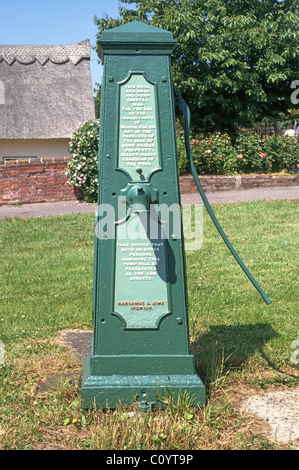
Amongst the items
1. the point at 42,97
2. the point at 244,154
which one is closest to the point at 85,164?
the point at 244,154

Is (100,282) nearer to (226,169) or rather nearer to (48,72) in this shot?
(226,169)

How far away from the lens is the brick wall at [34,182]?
13125 millimetres

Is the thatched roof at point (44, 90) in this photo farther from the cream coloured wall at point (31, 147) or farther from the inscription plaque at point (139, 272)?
the inscription plaque at point (139, 272)

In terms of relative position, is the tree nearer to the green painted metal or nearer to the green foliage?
the green foliage

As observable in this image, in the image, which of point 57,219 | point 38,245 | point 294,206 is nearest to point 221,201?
point 294,206

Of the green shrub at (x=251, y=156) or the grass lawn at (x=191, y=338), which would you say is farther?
the green shrub at (x=251, y=156)

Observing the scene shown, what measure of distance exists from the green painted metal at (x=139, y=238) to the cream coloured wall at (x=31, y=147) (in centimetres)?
1782

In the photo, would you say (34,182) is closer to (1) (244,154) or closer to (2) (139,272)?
(1) (244,154)

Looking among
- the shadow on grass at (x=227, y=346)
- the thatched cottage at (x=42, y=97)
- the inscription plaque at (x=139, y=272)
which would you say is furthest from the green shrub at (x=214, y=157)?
the inscription plaque at (x=139, y=272)

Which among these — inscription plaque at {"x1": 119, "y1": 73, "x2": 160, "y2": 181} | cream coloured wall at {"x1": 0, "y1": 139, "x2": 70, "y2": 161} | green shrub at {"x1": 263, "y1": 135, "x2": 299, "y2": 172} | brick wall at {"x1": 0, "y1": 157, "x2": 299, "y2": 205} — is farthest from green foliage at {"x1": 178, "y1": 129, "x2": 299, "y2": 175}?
inscription plaque at {"x1": 119, "y1": 73, "x2": 160, "y2": 181}

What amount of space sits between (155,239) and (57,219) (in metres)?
7.66

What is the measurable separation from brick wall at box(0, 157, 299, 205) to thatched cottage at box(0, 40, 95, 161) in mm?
6783

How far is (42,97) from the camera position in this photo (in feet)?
68.9

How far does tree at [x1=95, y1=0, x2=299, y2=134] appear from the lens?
16406 millimetres
